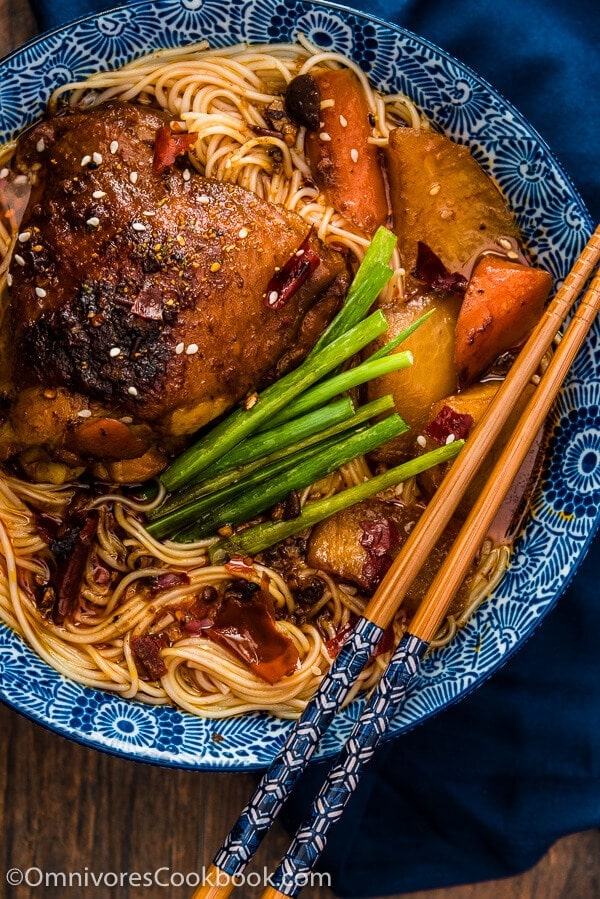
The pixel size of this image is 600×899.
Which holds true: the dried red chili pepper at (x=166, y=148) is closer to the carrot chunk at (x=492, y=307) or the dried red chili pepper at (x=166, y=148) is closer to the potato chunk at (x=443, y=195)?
the potato chunk at (x=443, y=195)

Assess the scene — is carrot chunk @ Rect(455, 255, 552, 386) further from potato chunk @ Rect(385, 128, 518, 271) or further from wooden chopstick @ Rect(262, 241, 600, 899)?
wooden chopstick @ Rect(262, 241, 600, 899)

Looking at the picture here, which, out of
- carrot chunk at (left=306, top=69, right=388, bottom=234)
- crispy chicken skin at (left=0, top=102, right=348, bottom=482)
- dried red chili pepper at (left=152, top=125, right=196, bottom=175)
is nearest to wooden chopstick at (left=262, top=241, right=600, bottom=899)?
crispy chicken skin at (left=0, top=102, right=348, bottom=482)

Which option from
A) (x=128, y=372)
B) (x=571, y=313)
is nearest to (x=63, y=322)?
(x=128, y=372)

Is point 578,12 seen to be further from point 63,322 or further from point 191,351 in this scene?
point 63,322

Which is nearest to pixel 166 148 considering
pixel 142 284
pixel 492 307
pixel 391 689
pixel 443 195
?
pixel 142 284

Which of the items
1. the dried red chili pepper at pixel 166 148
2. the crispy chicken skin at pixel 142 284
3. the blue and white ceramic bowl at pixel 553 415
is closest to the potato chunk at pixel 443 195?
the blue and white ceramic bowl at pixel 553 415

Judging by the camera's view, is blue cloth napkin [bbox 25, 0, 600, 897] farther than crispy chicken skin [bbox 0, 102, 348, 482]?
Yes

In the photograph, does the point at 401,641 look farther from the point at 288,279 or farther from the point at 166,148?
the point at 166,148
